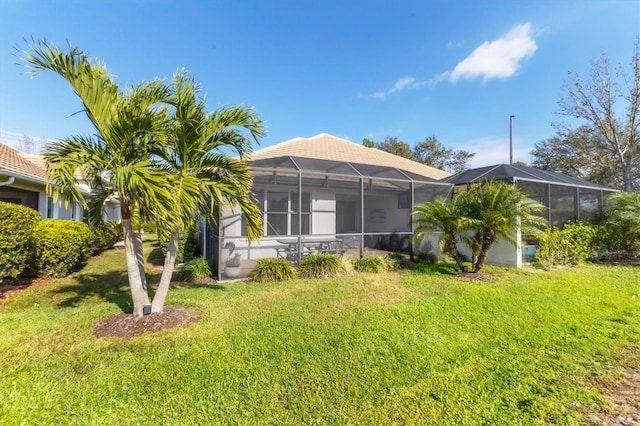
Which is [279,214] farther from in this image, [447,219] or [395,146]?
[395,146]

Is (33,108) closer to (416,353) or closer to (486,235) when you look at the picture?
(416,353)

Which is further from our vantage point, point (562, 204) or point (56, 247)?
point (562, 204)

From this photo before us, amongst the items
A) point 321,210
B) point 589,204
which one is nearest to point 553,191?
point 589,204

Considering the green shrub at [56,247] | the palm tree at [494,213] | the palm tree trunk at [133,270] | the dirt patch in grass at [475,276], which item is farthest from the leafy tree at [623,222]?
the green shrub at [56,247]

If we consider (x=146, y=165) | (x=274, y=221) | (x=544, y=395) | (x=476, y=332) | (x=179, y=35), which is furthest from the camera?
(x=179, y=35)

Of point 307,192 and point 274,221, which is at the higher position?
point 307,192

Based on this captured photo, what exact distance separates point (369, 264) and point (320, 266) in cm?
163

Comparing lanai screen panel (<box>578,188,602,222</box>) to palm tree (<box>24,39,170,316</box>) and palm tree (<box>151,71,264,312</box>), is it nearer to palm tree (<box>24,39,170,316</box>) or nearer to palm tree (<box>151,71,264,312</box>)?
palm tree (<box>151,71,264,312</box>)

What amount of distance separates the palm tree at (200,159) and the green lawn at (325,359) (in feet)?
4.45

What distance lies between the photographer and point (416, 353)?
3471mm

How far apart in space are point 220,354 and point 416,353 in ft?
8.04

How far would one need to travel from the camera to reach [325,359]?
3.30 m

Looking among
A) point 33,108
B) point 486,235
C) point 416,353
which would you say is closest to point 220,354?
point 416,353

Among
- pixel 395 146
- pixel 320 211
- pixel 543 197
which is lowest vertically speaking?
pixel 320 211
